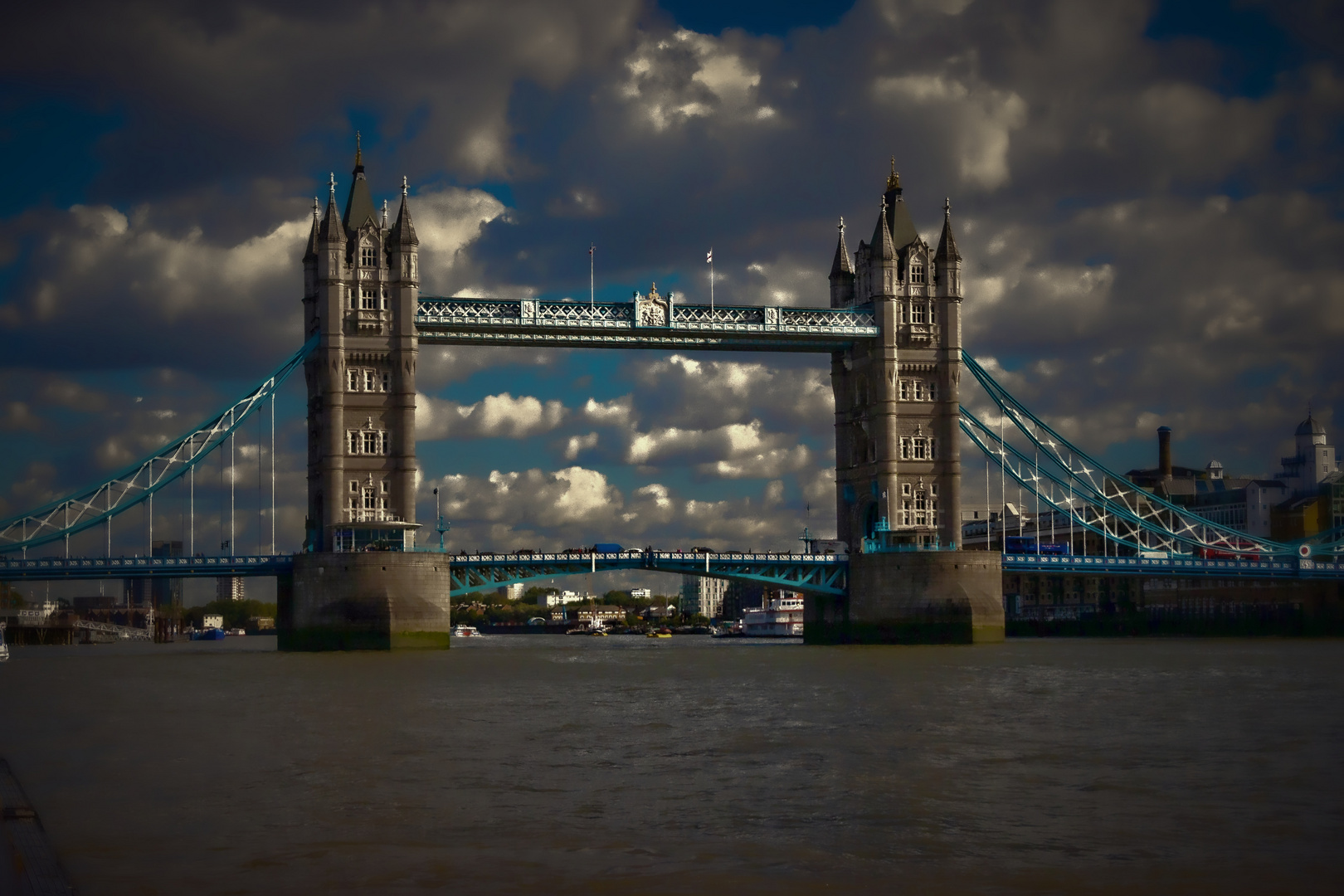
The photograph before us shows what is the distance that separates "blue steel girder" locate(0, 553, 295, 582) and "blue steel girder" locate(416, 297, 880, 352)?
46.3 feet

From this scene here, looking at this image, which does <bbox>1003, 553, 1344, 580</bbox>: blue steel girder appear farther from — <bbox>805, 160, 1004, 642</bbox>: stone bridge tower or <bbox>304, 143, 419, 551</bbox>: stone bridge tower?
<bbox>304, 143, 419, 551</bbox>: stone bridge tower

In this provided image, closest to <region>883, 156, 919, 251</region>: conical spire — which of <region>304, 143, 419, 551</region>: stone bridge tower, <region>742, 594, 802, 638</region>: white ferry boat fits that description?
<region>304, 143, 419, 551</region>: stone bridge tower

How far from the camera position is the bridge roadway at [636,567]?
75.6 meters

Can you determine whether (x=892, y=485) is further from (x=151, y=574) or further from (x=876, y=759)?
(x=876, y=759)

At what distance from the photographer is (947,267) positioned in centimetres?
8912

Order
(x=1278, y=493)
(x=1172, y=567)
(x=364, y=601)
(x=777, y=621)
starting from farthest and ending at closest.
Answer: (x=777, y=621) → (x=1278, y=493) → (x=1172, y=567) → (x=364, y=601)

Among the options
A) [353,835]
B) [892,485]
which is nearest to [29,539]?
[892,485]

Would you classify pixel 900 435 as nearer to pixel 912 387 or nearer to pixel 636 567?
pixel 912 387

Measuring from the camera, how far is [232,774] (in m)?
24.8

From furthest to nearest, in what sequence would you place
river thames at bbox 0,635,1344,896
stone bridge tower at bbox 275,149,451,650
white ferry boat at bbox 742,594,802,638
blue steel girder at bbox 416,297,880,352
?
white ferry boat at bbox 742,594,802,638, blue steel girder at bbox 416,297,880,352, stone bridge tower at bbox 275,149,451,650, river thames at bbox 0,635,1344,896

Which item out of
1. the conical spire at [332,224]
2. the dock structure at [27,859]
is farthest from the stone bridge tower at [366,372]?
the dock structure at [27,859]

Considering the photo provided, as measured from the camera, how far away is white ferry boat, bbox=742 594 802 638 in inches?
5773

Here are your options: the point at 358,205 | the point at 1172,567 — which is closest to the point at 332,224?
the point at 358,205

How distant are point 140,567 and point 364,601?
11.3 meters
